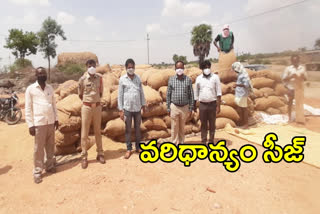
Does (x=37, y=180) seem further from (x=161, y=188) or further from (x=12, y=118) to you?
(x=12, y=118)

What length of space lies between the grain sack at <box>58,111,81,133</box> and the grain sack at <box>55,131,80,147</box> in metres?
0.09

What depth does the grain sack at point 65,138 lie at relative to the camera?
3793 millimetres

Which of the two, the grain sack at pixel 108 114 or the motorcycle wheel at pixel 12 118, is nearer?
the grain sack at pixel 108 114

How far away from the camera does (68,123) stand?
3723mm

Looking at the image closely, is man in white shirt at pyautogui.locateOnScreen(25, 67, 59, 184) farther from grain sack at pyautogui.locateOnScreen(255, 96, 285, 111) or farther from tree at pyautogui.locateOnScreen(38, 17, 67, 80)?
tree at pyautogui.locateOnScreen(38, 17, 67, 80)

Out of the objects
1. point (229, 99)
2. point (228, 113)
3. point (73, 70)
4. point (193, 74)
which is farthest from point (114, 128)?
point (73, 70)

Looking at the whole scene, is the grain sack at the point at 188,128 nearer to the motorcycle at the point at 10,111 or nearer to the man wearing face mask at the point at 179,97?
the man wearing face mask at the point at 179,97

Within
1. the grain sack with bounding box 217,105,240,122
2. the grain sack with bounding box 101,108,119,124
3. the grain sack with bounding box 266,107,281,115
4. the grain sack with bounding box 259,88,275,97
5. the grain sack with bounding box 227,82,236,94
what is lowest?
the grain sack with bounding box 266,107,281,115

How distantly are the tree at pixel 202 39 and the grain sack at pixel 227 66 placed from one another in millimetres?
17938

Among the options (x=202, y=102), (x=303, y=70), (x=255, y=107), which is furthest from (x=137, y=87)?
(x=255, y=107)

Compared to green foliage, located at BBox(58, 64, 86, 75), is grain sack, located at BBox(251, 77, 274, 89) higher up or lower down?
lower down

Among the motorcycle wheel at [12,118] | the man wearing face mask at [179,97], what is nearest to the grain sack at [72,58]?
the motorcycle wheel at [12,118]

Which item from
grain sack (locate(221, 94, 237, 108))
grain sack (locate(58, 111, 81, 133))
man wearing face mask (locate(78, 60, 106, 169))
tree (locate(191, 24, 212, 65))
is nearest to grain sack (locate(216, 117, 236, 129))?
grain sack (locate(221, 94, 237, 108))

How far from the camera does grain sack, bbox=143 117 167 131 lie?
169 inches
